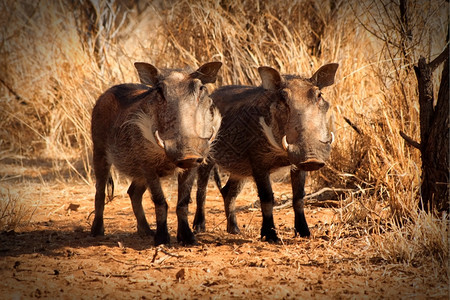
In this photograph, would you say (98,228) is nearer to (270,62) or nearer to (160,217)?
(160,217)

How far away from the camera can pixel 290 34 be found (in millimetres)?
6328

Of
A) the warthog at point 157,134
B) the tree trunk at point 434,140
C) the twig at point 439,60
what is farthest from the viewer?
the twig at point 439,60

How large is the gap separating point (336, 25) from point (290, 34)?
52 cm

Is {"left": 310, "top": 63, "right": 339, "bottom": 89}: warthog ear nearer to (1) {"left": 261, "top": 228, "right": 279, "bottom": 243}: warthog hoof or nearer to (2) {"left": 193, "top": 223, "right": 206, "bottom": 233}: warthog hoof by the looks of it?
(1) {"left": 261, "top": 228, "right": 279, "bottom": 243}: warthog hoof

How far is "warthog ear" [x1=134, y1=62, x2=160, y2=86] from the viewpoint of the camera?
3.88 m

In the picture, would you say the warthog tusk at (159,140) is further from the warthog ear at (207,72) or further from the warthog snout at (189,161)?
the warthog ear at (207,72)

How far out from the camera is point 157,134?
3586mm

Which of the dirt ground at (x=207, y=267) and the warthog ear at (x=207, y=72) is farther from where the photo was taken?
the warthog ear at (x=207, y=72)

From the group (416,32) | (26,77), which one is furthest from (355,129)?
(26,77)

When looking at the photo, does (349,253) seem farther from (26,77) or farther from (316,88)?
(26,77)

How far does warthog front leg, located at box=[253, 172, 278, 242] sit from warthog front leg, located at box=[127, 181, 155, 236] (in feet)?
2.83

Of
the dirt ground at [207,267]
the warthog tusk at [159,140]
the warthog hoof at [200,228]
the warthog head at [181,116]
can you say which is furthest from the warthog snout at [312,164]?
the warthog hoof at [200,228]

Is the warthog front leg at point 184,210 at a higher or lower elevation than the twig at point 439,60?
lower

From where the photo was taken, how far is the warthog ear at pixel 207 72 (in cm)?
391
